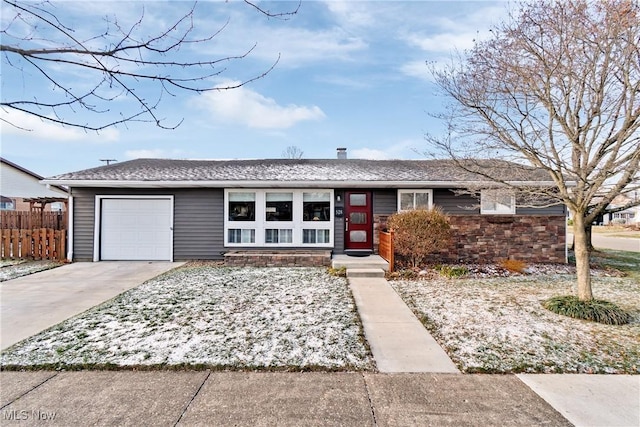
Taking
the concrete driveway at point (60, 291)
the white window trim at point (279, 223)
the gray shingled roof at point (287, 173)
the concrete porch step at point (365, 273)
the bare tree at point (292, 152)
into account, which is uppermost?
the bare tree at point (292, 152)

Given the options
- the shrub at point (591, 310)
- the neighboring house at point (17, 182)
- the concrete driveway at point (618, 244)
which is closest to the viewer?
the shrub at point (591, 310)

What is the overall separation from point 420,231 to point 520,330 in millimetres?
3880

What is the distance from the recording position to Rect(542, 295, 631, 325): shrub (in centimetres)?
449

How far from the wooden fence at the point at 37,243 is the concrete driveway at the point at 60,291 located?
1.13m

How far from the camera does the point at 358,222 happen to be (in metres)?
9.55

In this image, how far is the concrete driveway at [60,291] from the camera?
4.37 metres

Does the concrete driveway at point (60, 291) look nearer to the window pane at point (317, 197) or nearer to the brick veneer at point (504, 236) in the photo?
the window pane at point (317, 197)

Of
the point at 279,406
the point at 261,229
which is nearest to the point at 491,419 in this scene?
the point at 279,406

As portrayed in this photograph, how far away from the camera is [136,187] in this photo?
9.42 meters

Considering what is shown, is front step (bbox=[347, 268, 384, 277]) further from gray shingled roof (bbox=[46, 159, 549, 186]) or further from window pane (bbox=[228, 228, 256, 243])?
window pane (bbox=[228, 228, 256, 243])

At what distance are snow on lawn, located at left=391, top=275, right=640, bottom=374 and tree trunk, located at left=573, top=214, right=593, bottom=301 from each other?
0.62 m

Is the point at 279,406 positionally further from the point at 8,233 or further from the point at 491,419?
the point at 8,233

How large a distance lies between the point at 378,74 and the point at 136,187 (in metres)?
8.73

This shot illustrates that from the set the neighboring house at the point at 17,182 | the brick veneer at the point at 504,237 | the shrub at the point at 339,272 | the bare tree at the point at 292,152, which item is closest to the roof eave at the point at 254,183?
the brick veneer at the point at 504,237
